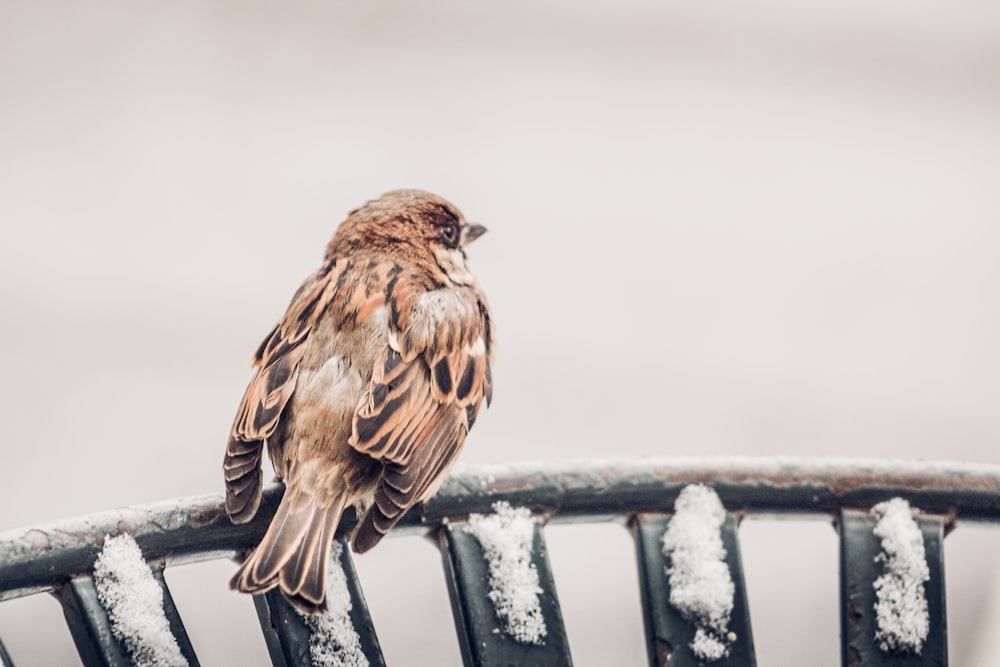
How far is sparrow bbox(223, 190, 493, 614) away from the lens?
1.27 meters

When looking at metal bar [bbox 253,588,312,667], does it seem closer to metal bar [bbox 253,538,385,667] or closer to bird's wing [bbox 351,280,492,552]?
metal bar [bbox 253,538,385,667]

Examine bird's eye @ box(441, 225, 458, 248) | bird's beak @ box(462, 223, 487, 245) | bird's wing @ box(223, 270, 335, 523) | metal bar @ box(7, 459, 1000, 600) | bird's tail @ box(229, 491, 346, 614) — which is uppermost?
bird's beak @ box(462, 223, 487, 245)

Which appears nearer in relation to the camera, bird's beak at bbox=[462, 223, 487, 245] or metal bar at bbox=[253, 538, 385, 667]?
metal bar at bbox=[253, 538, 385, 667]

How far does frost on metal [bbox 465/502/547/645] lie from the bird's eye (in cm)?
74

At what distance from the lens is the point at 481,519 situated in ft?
4.11

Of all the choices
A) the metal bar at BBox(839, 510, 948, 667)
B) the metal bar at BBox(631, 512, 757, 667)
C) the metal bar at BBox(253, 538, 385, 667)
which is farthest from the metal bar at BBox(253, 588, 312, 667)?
the metal bar at BBox(839, 510, 948, 667)

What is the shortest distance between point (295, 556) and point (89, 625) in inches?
8.2

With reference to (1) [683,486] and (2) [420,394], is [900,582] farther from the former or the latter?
(2) [420,394]

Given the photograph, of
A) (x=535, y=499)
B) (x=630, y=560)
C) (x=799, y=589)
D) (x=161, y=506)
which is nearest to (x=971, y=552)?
(x=799, y=589)

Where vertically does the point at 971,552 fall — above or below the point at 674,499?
above

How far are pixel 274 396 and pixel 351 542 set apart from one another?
10.6 inches

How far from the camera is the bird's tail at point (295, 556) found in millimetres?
1119

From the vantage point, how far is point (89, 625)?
3.45 ft

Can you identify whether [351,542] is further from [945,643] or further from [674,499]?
[945,643]
